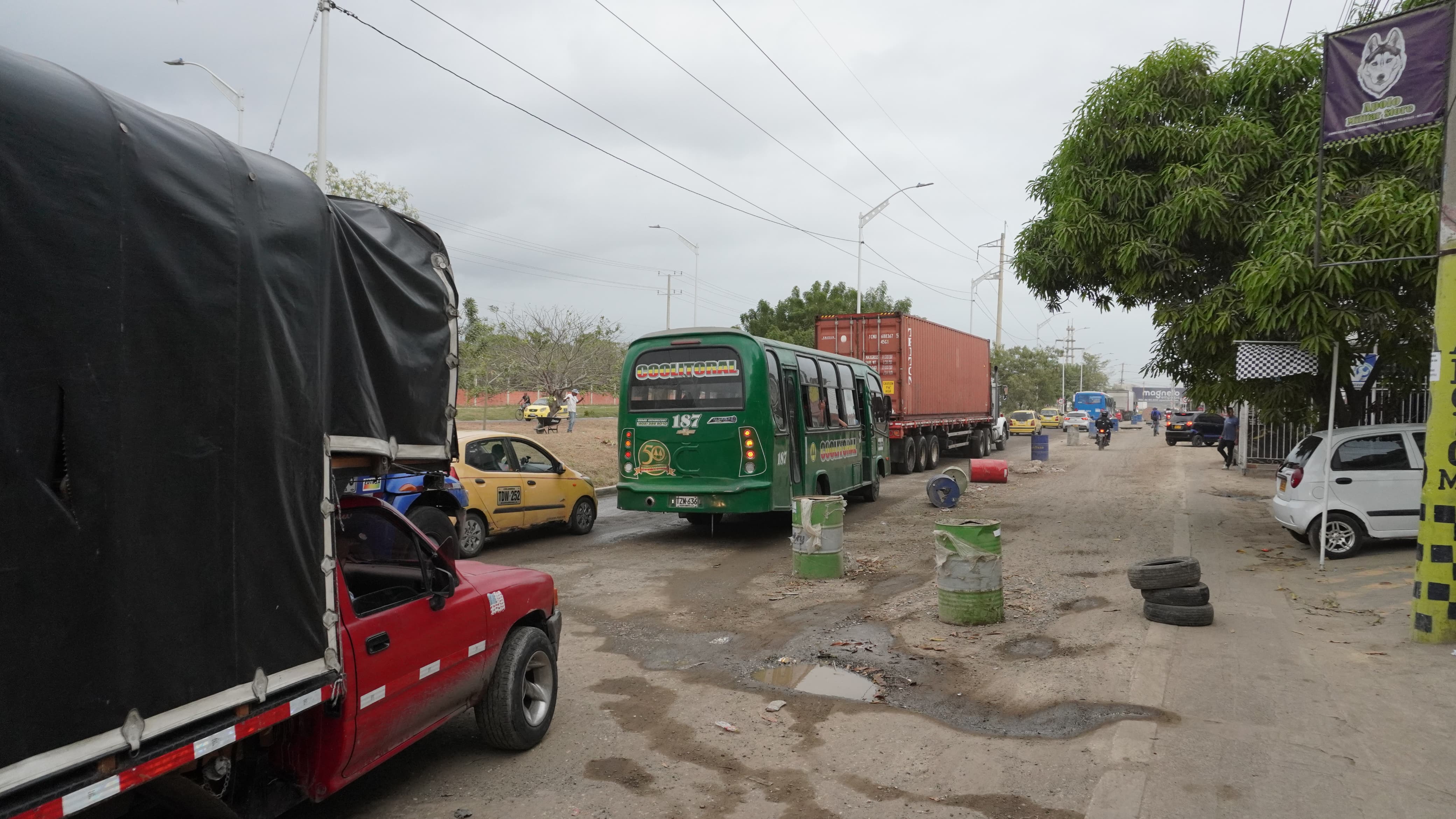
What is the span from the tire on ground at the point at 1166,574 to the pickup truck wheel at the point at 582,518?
760 cm

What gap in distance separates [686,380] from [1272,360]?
7466 millimetres

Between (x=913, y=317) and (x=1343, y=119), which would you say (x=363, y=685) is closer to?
(x=1343, y=119)

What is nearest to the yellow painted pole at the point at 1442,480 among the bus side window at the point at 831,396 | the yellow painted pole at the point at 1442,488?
the yellow painted pole at the point at 1442,488

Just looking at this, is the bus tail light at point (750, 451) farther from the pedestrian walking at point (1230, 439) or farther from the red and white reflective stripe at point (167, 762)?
the pedestrian walking at point (1230, 439)

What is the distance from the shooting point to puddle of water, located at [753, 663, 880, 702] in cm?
615

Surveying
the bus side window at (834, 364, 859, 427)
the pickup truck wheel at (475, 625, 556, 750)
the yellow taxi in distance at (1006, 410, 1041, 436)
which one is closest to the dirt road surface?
the pickup truck wheel at (475, 625, 556, 750)

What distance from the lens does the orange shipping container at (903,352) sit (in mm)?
23281

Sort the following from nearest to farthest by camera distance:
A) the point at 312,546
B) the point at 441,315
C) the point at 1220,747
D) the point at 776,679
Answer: the point at 312,546
the point at 441,315
the point at 1220,747
the point at 776,679

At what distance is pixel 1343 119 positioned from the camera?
8.19m

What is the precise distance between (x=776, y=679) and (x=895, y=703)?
92cm

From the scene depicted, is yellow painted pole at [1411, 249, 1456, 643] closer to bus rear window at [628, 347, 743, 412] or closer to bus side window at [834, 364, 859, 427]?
bus rear window at [628, 347, 743, 412]

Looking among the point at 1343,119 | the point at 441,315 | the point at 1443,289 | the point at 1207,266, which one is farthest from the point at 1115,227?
the point at 441,315

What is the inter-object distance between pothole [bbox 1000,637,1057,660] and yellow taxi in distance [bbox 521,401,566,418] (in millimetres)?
30866

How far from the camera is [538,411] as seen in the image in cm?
4712
